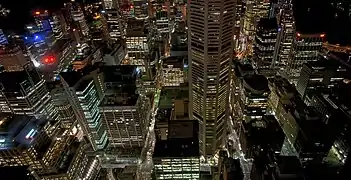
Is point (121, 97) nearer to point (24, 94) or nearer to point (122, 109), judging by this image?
point (122, 109)

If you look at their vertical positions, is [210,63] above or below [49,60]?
above

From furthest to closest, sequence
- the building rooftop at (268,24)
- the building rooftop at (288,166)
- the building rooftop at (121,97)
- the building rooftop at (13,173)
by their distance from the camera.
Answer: the building rooftop at (268,24)
the building rooftop at (121,97)
the building rooftop at (288,166)
the building rooftop at (13,173)

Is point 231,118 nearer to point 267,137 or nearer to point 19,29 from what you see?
point 267,137

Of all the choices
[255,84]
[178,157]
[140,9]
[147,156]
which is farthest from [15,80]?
[140,9]

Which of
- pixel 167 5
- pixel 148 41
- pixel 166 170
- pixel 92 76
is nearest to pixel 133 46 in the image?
pixel 148 41

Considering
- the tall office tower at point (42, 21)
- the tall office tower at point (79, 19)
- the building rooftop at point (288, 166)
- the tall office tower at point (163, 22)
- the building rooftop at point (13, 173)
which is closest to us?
the building rooftop at point (13, 173)

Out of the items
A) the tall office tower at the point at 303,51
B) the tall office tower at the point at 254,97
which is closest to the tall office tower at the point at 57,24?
the tall office tower at the point at 254,97

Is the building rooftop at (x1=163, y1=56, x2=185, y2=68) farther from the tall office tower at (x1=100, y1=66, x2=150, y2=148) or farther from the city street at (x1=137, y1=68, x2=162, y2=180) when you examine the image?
the tall office tower at (x1=100, y1=66, x2=150, y2=148)

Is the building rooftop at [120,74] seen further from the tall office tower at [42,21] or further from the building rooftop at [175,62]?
the tall office tower at [42,21]
